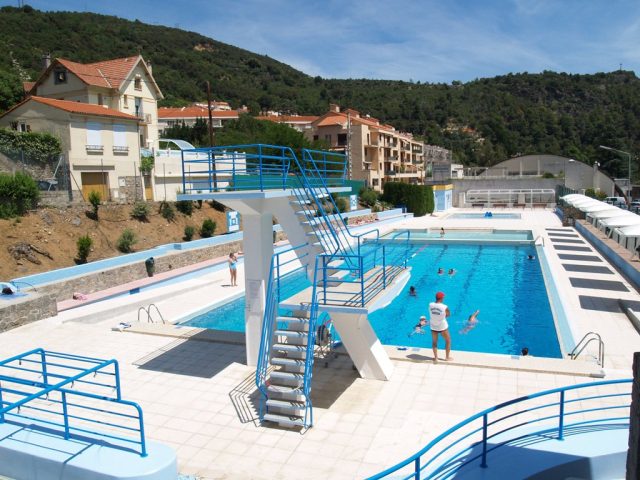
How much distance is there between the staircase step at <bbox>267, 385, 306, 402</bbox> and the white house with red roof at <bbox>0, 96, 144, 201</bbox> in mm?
19902

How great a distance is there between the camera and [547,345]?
13352 mm

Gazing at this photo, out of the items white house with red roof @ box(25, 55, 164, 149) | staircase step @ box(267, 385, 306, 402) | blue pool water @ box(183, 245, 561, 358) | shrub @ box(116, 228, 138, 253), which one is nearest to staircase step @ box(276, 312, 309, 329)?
staircase step @ box(267, 385, 306, 402)

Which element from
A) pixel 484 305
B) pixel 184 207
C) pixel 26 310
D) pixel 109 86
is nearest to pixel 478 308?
pixel 484 305

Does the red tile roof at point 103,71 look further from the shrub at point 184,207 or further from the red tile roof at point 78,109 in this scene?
the shrub at point 184,207

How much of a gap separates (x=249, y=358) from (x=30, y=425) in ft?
13.5

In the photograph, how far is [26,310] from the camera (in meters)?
13.1

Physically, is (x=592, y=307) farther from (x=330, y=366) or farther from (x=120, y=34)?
(x=120, y=34)

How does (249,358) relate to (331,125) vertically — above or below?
below

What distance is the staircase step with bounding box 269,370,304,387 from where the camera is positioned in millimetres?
7672

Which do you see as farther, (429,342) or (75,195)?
(75,195)

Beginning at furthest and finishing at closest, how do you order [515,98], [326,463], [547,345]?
[515,98], [547,345], [326,463]

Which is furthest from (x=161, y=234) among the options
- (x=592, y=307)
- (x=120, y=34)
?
(x=120, y=34)

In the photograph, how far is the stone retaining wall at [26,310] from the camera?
1252cm

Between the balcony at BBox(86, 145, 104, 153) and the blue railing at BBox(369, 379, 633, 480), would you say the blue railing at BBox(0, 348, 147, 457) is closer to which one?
the blue railing at BBox(369, 379, 633, 480)
